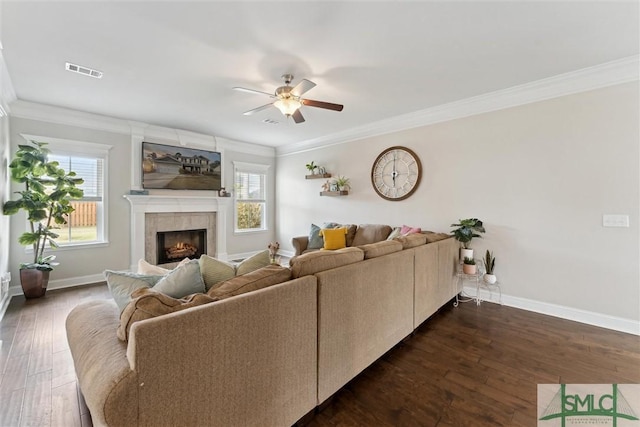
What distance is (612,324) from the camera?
277 cm

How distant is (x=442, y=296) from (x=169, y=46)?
385 cm

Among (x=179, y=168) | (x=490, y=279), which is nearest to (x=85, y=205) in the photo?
(x=179, y=168)

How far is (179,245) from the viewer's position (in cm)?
525

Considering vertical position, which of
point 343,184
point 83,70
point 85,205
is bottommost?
point 85,205

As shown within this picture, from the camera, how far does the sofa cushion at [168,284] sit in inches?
55.4

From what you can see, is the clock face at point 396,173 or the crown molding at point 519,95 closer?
the crown molding at point 519,95

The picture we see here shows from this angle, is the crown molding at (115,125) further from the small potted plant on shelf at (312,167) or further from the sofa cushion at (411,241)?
the sofa cushion at (411,241)

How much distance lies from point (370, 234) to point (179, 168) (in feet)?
12.4

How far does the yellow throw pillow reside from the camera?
4.52m

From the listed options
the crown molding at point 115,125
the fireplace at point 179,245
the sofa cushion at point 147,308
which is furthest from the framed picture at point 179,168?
the sofa cushion at point 147,308

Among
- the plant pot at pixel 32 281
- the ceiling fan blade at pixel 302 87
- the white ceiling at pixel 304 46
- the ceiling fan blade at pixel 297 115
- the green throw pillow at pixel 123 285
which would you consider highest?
the white ceiling at pixel 304 46

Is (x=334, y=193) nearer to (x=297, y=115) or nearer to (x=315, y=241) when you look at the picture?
(x=315, y=241)

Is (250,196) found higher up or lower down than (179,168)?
lower down

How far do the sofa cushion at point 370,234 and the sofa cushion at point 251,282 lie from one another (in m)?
2.94
